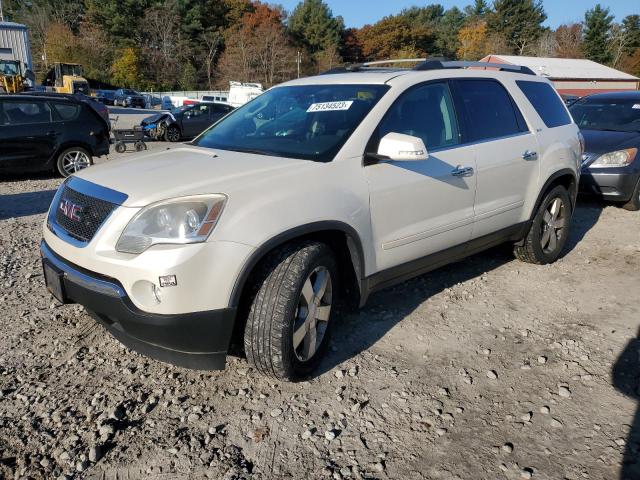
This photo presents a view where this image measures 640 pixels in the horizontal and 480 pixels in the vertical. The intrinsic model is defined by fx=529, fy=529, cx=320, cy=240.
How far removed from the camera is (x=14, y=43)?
31391mm

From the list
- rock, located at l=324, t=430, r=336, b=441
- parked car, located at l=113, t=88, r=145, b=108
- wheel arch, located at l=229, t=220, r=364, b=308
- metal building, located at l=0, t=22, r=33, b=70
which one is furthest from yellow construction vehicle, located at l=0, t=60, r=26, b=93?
rock, located at l=324, t=430, r=336, b=441

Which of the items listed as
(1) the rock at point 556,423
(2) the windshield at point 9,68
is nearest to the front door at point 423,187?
(1) the rock at point 556,423

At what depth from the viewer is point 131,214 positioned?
2.64m

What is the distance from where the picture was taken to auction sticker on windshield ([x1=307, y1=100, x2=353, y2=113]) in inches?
138

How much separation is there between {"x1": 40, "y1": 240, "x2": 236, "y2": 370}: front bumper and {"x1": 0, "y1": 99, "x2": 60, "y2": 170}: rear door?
750 cm

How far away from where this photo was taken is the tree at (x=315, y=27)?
7806 cm

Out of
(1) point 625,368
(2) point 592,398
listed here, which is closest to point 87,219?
(2) point 592,398

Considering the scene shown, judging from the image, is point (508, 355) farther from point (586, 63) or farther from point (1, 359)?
point (586, 63)

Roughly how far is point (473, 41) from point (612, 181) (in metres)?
81.7

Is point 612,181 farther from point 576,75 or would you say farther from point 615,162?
Result: point 576,75

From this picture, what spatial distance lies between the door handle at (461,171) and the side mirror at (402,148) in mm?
674

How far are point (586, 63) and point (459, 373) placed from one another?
59.7 m

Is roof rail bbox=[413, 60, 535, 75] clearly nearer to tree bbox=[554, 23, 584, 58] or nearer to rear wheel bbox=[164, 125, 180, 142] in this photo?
rear wheel bbox=[164, 125, 180, 142]

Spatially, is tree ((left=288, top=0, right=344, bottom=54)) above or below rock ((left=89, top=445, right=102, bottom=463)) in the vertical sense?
above
